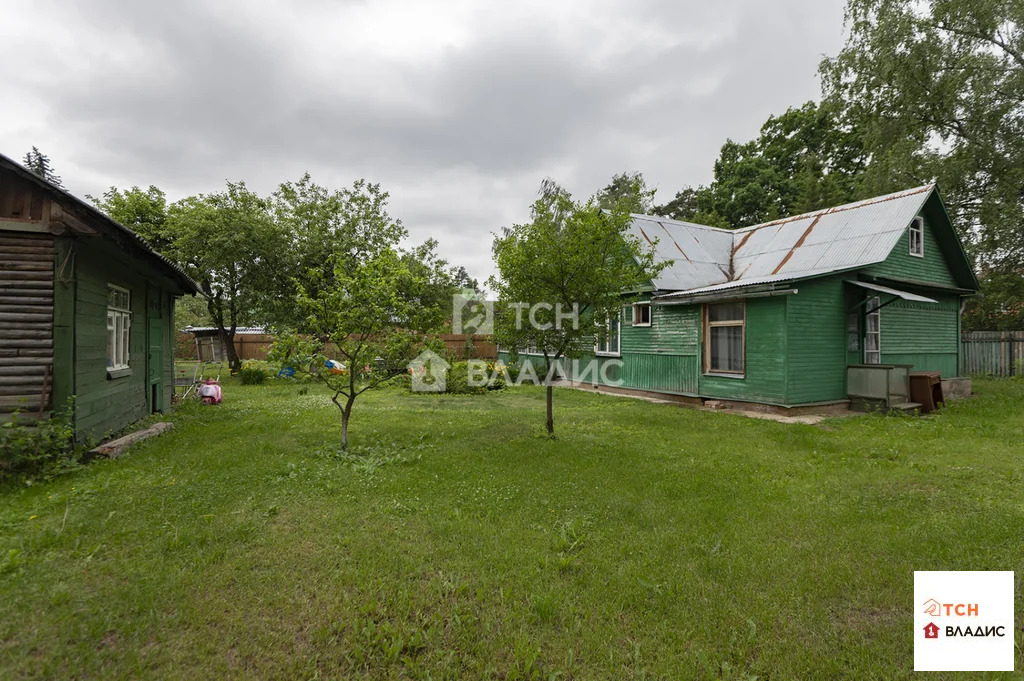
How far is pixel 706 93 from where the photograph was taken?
56.2ft

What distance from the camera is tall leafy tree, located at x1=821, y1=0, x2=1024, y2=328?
17625 millimetres

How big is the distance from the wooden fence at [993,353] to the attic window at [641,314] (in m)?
13.9

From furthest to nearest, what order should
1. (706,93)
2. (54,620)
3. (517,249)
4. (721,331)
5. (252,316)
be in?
(252,316) → (706,93) → (721,331) → (517,249) → (54,620)

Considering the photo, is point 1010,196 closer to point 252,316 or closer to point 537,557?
point 537,557

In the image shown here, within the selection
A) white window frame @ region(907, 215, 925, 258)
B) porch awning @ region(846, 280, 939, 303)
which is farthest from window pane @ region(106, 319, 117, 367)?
white window frame @ region(907, 215, 925, 258)

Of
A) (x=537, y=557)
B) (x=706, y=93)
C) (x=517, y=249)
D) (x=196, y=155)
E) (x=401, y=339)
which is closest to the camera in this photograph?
(x=537, y=557)

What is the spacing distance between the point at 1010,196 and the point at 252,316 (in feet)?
101

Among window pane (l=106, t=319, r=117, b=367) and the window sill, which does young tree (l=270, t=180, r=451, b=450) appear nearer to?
the window sill

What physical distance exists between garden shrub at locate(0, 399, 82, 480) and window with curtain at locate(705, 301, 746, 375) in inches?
493

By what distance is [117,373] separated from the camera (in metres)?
8.05

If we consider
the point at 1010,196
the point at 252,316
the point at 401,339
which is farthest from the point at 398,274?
the point at 1010,196

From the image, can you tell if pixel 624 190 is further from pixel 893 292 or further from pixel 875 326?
pixel 893 292

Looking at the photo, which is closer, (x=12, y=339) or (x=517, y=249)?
(x=12, y=339)

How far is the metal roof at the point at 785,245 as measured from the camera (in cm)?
1254
